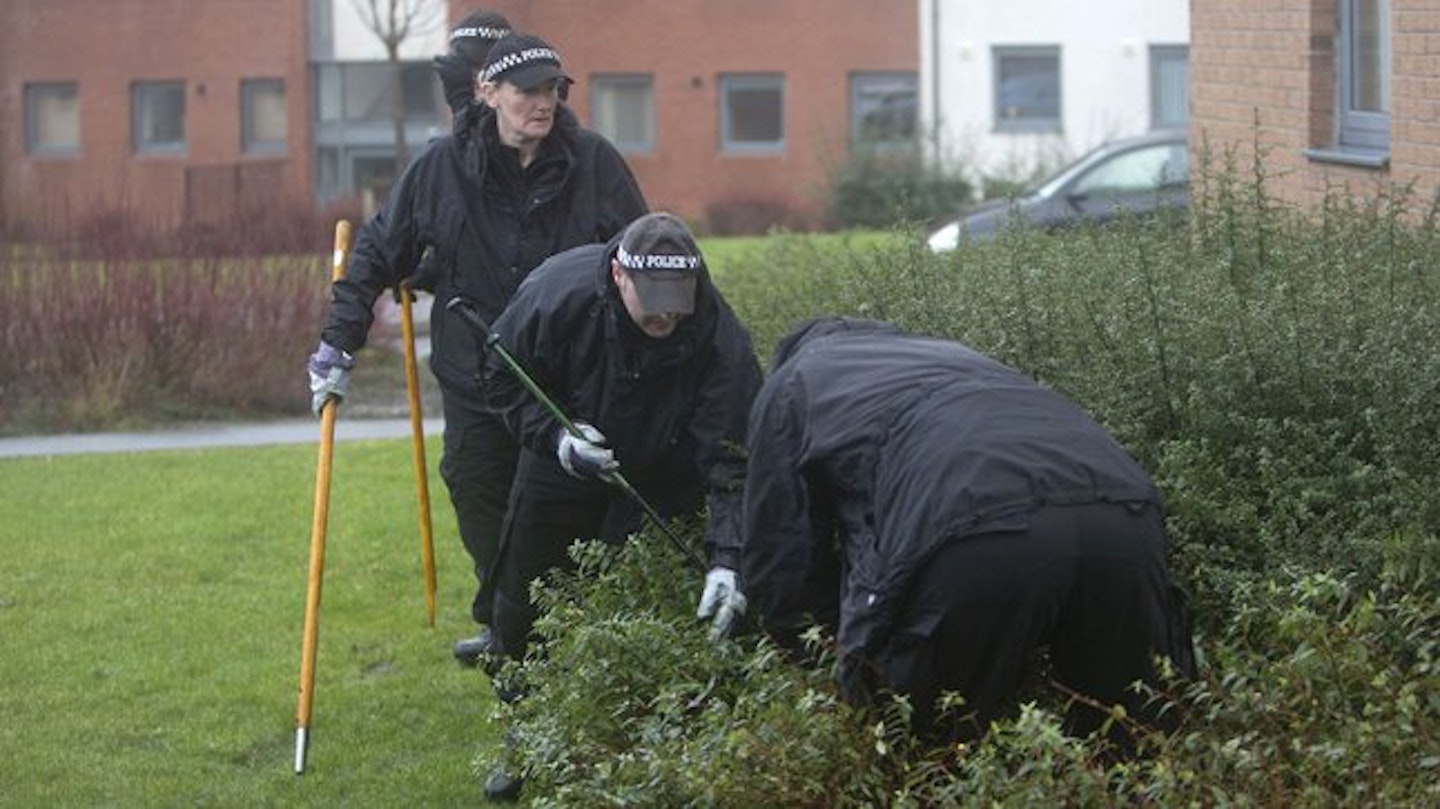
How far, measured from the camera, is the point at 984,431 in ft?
18.1

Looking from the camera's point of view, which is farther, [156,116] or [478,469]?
[156,116]

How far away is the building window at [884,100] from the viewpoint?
43.4m

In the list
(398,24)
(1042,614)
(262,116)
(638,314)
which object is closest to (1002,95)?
(398,24)

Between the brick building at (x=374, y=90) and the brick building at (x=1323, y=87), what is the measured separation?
29.5 meters

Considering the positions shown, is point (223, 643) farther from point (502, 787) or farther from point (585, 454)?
point (585, 454)

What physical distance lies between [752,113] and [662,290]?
38161 mm

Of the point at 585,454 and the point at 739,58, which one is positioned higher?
the point at 739,58

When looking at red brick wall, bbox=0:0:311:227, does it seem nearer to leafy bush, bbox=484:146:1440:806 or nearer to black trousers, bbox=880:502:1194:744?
leafy bush, bbox=484:146:1440:806

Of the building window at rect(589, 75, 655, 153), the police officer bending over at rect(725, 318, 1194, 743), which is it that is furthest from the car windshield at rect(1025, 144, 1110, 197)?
the building window at rect(589, 75, 655, 153)

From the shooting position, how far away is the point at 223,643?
9.91 metres

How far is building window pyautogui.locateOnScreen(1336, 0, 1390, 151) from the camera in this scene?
38.5 ft

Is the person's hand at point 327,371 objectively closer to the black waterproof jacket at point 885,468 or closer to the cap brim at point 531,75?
the cap brim at point 531,75

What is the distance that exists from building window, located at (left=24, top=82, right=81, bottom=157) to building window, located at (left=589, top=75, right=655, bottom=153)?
8.93 meters

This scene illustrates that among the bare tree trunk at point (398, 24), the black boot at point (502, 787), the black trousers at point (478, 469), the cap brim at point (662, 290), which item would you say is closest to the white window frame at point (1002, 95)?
the bare tree trunk at point (398, 24)
